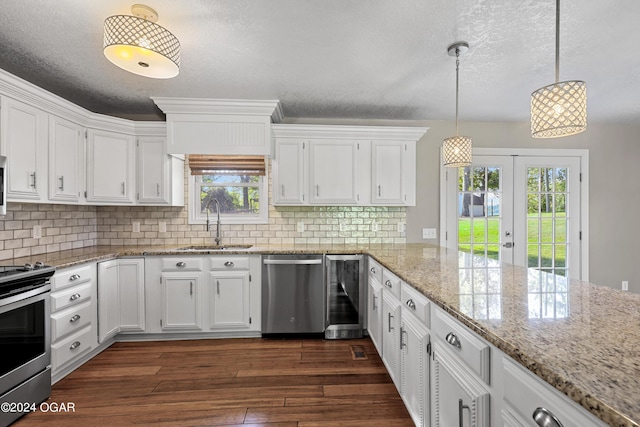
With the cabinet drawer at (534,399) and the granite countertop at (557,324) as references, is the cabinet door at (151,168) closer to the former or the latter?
the granite countertop at (557,324)

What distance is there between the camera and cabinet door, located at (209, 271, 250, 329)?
9.71ft

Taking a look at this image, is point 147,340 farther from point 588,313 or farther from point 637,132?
point 637,132

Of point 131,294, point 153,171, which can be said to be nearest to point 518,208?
point 153,171

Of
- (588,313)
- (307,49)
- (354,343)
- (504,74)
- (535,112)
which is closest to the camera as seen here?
(588,313)

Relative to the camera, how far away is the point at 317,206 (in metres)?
3.49

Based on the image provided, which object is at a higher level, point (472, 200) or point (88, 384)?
point (472, 200)

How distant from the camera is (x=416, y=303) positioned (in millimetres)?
1592

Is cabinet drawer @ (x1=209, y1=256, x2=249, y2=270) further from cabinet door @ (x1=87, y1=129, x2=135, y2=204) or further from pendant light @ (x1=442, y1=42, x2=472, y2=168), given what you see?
pendant light @ (x1=442, y1=42, x2=472, y2=168)

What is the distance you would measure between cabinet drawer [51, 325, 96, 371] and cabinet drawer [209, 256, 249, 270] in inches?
42.8

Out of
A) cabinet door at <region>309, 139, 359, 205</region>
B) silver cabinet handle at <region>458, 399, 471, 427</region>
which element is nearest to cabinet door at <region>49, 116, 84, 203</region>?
cabinet door at <region>309, 139, 359, 205</region>

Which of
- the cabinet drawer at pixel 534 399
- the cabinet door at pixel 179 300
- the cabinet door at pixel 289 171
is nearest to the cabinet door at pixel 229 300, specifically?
the cabinet door at pixel 179 300

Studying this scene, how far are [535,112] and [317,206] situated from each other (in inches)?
92.4

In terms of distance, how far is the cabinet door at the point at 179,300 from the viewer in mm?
2932

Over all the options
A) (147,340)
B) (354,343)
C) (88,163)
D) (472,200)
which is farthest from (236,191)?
(472,200)
